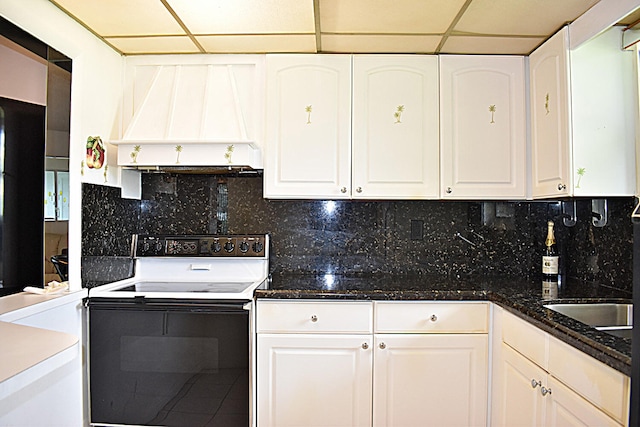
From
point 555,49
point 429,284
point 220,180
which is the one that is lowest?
point 429,284

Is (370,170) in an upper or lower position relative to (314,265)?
upper

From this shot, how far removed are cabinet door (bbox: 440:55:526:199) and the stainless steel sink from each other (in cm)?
65

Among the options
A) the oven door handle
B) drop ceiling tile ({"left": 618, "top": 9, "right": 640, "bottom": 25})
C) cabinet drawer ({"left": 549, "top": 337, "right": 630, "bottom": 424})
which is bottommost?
cabinet drawer ({"left": 549, "top": 337, "right": 630, "bottom": 424})

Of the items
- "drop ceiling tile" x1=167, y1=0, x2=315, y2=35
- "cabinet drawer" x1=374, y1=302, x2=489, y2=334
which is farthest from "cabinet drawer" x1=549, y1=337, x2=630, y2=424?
"drop ceiling tile" x1=167, y1=0, x2=315, y2=35

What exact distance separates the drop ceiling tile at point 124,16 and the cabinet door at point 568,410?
2.02 meters

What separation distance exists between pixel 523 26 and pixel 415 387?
167 centimetres

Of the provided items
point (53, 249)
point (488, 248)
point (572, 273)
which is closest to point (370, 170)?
point (488, 248)

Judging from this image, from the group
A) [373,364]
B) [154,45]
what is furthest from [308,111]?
[373,364]

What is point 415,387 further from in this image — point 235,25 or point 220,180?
point 235,25

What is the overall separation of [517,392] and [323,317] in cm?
83

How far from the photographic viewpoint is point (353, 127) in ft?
7.47

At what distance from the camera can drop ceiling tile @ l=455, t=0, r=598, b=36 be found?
176 cm

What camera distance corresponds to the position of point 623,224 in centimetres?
195

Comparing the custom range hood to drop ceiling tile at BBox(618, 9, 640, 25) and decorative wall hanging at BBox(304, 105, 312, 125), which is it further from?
drop ceiling tile at BBox(618, 9, 640, 25)
